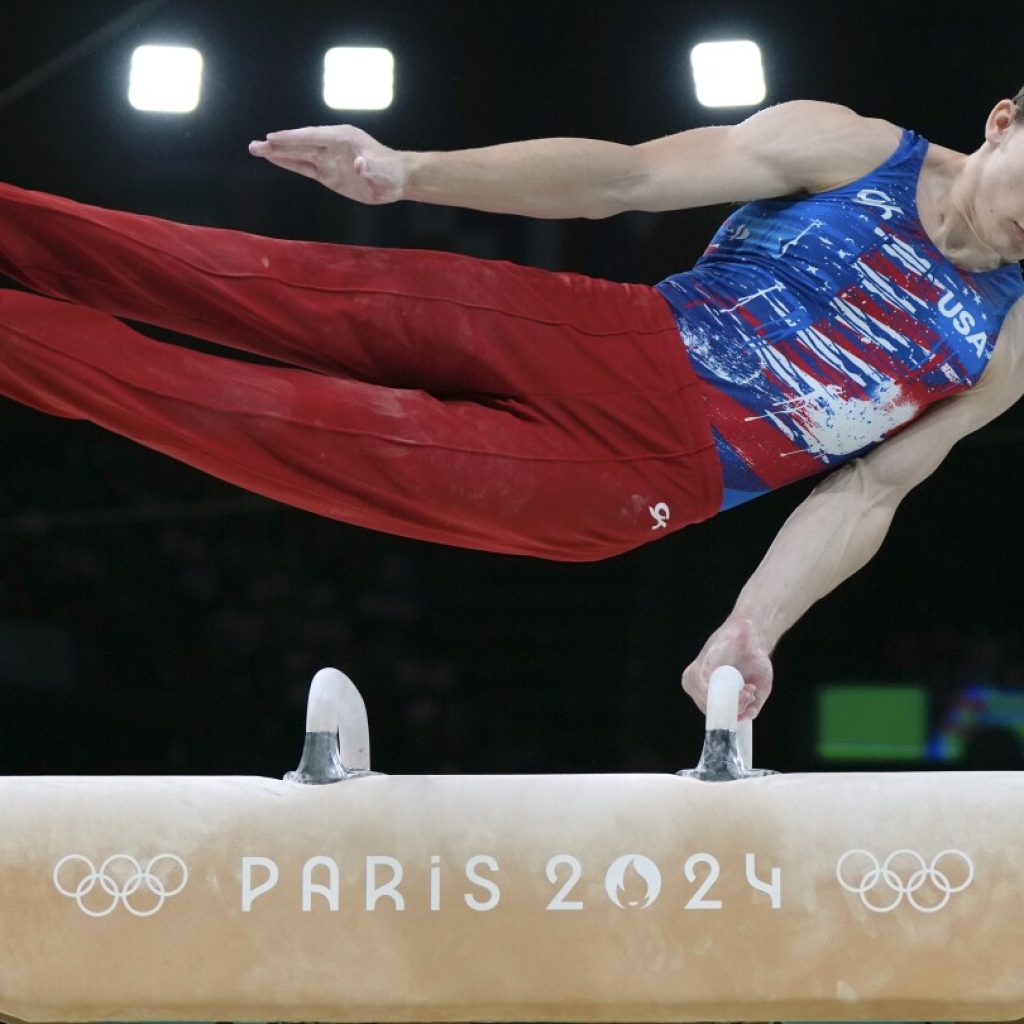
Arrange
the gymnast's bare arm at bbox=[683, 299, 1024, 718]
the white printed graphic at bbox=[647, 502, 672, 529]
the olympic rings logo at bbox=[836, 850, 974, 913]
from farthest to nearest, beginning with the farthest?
the gymnast's bare arm at bbox=[683, 299, 1024, 718] < the white printed graphic at bbox=[647, 502, 672, 529] < the olympic rings logo at bbox=[836, 850, 974, 913]

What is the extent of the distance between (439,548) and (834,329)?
2.87 m

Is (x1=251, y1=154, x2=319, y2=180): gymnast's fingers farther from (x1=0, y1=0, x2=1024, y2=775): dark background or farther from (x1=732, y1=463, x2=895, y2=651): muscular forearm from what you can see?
(x1=0, y1=0, x2=1024, y2=775): dark background

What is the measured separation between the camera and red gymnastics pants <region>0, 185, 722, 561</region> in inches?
92.5

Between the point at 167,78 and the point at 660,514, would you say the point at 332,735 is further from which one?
the point at 167,78

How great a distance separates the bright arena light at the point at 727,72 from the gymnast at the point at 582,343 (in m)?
2.40

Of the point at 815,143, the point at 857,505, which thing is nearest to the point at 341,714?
the point at 857,505

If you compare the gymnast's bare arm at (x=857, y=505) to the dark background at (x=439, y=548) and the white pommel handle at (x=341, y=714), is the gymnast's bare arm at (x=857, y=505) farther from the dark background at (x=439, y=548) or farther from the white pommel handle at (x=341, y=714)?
the dark background at (x=439, y=548)

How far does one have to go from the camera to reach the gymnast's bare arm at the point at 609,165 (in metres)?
2.32

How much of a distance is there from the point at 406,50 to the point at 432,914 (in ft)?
11.6

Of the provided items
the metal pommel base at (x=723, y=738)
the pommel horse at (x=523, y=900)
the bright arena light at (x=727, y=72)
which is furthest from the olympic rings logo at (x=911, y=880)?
the bright arena light at (x=727, y=72)

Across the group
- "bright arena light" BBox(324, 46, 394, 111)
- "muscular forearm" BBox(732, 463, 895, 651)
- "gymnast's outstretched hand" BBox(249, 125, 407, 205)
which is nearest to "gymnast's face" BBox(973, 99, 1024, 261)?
"muscular forearm" BBox(732, 463, 895, 651)

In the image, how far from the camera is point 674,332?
2.61 metres

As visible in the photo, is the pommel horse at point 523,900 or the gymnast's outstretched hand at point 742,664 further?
the gymnast's outstretched hand at point 742,664

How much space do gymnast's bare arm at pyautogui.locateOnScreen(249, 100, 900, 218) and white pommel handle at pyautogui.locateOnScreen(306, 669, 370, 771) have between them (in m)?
0.78
